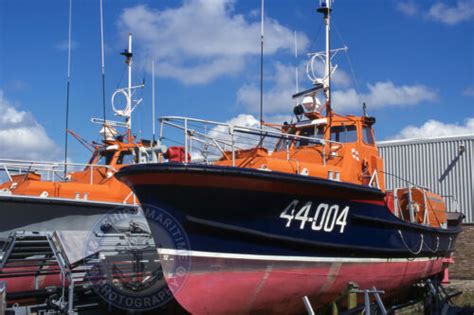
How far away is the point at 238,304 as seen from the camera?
586cm

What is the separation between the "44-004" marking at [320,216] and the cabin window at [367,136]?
2.53m

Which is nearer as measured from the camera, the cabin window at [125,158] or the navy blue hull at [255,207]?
the navy blue hull at [255,207]

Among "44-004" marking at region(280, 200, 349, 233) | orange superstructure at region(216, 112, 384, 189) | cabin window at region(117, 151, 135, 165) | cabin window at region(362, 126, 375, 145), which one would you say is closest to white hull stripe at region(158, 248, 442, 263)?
"44-004" marking at region(280, 200, 349, 233)

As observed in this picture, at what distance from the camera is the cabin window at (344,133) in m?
8.54

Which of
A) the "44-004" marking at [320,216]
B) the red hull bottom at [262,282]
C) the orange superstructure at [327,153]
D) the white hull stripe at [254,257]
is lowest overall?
the red hull bottom at [262,282]

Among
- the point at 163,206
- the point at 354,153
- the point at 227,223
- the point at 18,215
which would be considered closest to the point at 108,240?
the point at 163,206

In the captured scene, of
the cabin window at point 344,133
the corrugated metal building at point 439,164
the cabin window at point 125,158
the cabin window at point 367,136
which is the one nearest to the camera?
the cabin window at point 344,133
